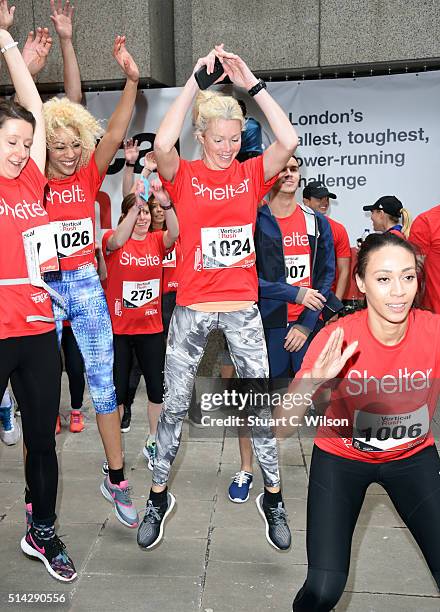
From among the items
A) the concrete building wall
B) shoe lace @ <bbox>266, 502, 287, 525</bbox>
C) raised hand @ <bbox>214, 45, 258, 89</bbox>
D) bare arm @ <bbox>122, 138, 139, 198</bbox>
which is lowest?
shoe lace @ <bbox>266, 502, 287, 525</bbox>

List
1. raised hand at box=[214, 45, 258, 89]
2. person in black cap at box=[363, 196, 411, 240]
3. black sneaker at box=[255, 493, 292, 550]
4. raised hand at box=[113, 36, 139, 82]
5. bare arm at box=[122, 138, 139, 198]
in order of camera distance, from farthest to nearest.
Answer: person in black cap at box=[363, 196, 411, 240], bare arm at box=[122, 138, 139, 198], raised hand at box=[113, 36, 139, 82], black sneaker at box=[255, 493, 292, 550], raised hand at box=[214, 45, 258, 89]

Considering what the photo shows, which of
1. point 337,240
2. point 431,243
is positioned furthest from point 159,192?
point 337,240

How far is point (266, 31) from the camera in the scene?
6746mm

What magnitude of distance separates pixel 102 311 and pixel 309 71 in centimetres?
452

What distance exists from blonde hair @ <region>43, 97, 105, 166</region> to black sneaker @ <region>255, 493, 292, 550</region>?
2.10m

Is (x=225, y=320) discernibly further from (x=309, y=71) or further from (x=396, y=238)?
(x=309, y=71)

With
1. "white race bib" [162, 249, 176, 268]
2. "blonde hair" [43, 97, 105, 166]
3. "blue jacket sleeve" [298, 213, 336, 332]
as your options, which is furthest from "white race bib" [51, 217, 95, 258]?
"white race bib" [162, 249, 176, 268]

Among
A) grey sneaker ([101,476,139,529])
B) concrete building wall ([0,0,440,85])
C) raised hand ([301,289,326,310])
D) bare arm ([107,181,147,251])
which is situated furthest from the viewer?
concrete building wall ([0,0,440,85])

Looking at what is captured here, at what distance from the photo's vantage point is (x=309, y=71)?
6879mm

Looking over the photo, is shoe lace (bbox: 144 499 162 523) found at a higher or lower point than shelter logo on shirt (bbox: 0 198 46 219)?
lower

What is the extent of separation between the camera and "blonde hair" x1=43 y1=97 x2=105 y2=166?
11.2 ft

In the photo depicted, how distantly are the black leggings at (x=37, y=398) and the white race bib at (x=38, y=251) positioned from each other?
277 mm

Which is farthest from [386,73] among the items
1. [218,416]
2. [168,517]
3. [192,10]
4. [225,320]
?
[168,517]

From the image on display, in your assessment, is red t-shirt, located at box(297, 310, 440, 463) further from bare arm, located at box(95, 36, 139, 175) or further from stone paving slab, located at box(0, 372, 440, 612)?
bare arm, located at box(95, 36, 139, 175)
